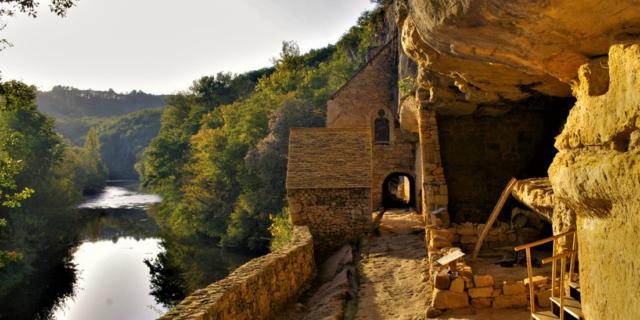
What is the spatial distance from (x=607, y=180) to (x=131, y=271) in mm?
25194

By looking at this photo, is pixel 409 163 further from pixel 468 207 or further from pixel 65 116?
pixel 65 116

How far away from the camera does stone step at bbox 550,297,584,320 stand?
411cm

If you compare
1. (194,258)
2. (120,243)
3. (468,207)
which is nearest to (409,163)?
(468,207)

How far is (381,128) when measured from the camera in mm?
22016

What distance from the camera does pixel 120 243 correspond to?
30.3 meters

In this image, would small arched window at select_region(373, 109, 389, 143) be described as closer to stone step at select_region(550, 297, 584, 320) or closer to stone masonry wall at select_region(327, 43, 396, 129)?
stone masonry wall at select_region(327, 43, 396, 129)

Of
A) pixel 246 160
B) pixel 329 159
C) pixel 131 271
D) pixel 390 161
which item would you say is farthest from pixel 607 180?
pixel 131 271

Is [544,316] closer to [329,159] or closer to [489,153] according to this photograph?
[489,153]

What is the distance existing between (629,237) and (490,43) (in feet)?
6.25

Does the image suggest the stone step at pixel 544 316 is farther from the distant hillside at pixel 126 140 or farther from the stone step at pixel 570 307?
the distant hillside at pixel 126 140

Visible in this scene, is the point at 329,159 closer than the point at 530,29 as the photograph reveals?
No

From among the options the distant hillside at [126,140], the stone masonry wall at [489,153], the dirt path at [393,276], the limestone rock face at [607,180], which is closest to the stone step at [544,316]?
the limestone rock face at [607,180]

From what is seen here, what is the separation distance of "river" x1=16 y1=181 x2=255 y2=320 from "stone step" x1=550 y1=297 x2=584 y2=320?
1682 centimetres

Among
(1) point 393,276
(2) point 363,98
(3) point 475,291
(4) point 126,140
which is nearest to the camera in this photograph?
(3) point 475,291
